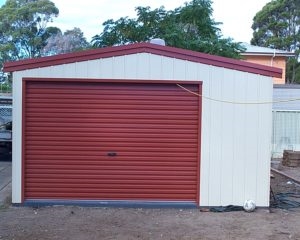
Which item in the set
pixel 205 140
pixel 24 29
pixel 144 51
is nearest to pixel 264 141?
pixel 205 140

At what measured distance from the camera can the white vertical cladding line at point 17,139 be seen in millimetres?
10406

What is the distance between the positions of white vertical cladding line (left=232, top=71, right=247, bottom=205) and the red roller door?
2.54ft

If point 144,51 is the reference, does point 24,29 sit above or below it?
above

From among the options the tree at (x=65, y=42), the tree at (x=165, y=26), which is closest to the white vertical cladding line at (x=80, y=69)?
the tree at (x=165, y=26)

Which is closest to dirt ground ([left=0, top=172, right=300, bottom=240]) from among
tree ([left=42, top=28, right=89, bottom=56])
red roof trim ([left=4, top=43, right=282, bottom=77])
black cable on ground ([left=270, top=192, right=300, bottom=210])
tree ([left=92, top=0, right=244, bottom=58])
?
black cable on ground ([left=270, top=192, right=300, bottom=210])

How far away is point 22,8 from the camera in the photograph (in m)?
49.8

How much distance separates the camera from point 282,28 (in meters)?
47.6

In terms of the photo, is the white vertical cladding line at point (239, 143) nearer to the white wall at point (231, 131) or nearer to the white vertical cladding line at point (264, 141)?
the white wall at point (231, 131)

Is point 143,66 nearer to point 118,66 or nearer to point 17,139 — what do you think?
point 118,66

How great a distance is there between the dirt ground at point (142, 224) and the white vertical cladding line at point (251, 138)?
54cm

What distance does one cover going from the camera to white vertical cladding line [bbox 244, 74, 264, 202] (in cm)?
1048

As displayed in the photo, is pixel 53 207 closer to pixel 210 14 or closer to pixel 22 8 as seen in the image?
pixel 210 14

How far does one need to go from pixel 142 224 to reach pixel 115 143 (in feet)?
7.25

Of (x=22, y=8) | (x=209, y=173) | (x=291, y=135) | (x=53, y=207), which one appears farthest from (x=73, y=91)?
(x=22, y=8)
